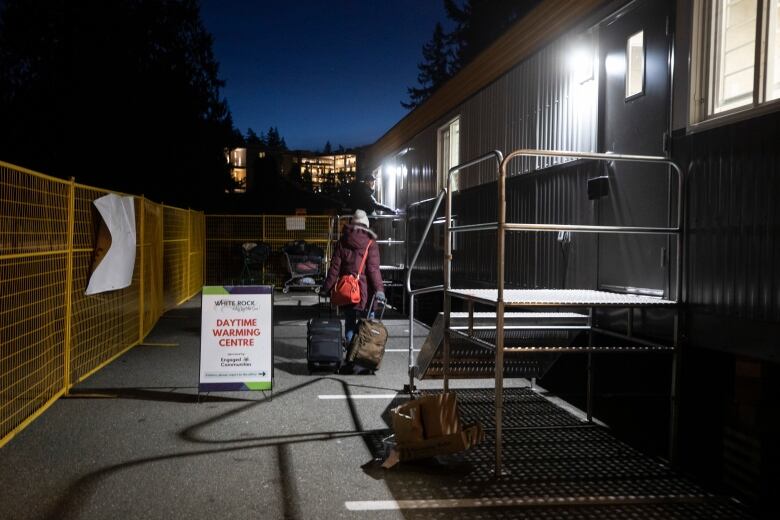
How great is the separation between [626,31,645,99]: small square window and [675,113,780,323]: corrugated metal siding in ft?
3.27

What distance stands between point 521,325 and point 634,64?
8.37 feet

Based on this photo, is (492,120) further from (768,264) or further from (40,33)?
(40,33)

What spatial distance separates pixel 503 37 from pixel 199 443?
649cm

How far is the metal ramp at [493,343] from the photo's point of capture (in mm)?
5941

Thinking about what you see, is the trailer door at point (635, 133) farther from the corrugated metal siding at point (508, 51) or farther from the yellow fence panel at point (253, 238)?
the yellow fence panel at point (253, 238)

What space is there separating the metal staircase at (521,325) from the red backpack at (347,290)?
5.06 feet

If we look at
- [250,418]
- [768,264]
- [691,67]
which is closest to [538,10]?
[691,67]

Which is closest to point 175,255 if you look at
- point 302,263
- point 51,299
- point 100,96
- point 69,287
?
point 302,263

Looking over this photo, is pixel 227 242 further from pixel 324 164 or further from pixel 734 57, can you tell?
pixel 324 164

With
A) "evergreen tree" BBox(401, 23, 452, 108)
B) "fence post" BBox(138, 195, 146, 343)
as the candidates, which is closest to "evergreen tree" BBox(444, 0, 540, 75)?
"evergreen tree" BBox(401, 23, 452, 108)

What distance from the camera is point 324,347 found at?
25.5 ft

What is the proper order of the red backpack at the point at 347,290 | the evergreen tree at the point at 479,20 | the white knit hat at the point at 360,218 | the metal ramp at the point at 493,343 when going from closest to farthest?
the metal ramp at the point at 493,343 → the red backpack at the point at 347,290 → the white knit hat at the point at 360,218 → the evergreen tree at the point at 479,20

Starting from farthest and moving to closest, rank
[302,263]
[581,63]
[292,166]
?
[292,166] → [302,263] → [581,63]

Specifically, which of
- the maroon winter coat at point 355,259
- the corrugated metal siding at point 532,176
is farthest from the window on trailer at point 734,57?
the maroon winter coat at point 355,259
